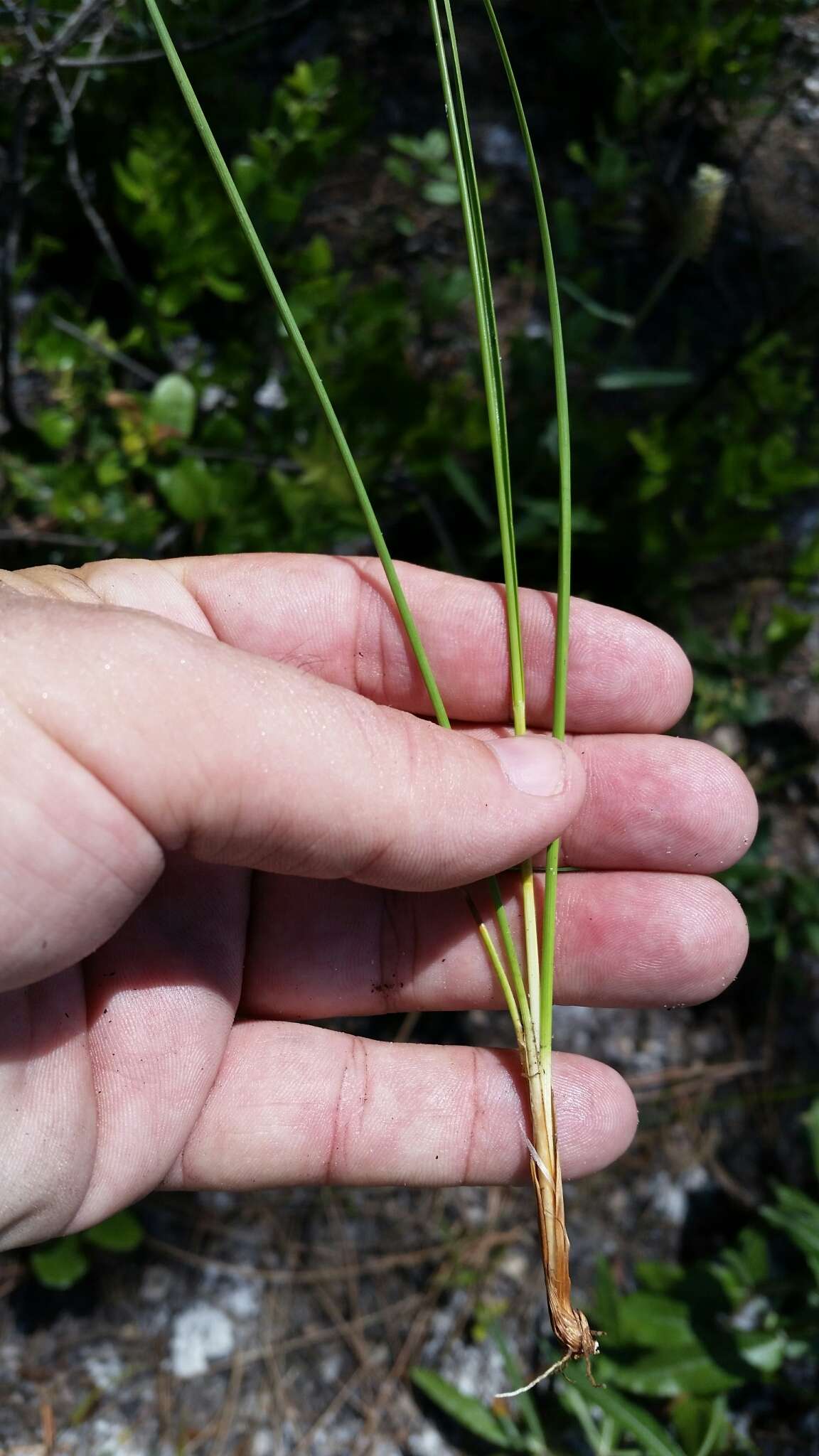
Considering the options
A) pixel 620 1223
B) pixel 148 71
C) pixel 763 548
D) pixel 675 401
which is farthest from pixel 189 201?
pixel 620 1223

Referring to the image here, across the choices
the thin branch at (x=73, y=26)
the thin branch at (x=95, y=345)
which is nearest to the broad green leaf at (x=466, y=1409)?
the thin branch at (x=95, y=345)

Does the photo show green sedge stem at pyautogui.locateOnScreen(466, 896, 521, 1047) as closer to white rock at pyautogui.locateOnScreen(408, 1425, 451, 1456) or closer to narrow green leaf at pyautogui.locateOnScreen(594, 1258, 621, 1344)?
narrow green leaf at pyautogui.locateOnScreen(594, 1258, 621, 1344)

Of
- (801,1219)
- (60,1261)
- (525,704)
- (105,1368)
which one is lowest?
(105,1368)

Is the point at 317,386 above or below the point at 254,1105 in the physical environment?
above

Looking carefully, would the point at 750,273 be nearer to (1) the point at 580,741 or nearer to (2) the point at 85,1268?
(1) the point at 580,741

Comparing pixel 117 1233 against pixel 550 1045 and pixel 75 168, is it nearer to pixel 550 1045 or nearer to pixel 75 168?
pixel 550 1045

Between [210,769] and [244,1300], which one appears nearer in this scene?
[210,769]


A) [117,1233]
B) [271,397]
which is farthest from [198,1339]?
[271,397]
